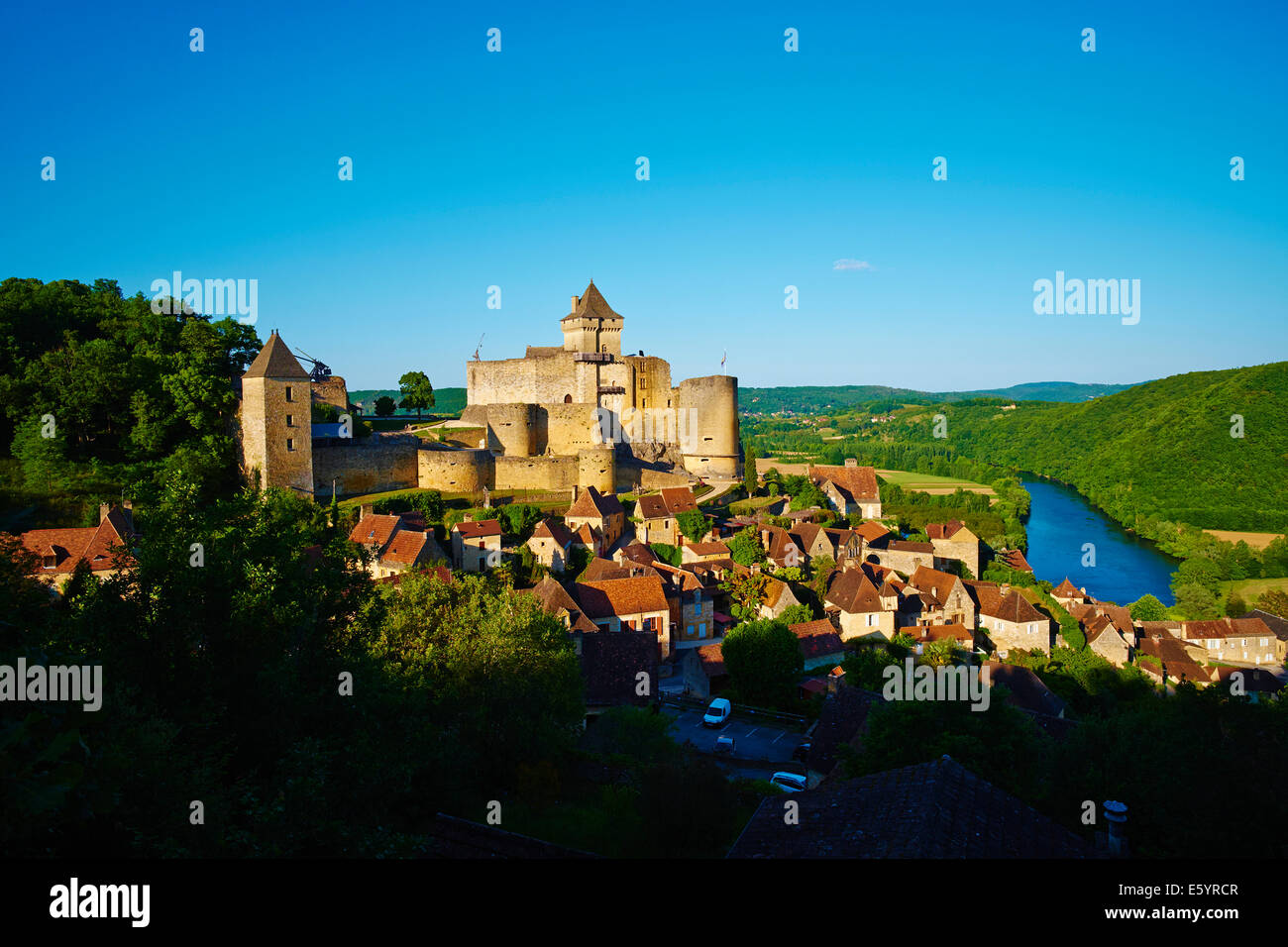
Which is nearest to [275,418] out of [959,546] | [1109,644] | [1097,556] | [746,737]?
[746,737]

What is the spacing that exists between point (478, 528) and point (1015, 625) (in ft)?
80.6

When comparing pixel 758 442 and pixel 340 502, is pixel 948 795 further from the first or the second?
pixel 758 442

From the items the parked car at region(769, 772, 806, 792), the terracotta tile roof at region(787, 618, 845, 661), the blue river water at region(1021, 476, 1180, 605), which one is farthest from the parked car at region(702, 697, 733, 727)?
the blue river water at region(1021, 476, 1180, 605)

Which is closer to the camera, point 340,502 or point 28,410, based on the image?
point 28,410

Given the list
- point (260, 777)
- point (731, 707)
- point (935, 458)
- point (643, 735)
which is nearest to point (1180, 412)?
point (935, 458)

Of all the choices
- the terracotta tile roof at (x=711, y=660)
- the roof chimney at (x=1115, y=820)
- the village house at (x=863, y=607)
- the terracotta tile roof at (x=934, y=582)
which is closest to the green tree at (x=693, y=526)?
the village house at (x=863, y=607)

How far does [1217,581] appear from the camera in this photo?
58.9 meters

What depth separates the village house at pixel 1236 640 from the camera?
43297 mm

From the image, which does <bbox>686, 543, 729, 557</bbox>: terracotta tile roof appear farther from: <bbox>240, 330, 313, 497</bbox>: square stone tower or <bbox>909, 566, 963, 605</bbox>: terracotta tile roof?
<bbox>240, 330, 313, 497</bbox>: square stone tower

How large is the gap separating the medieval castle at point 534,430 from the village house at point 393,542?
13.6ft

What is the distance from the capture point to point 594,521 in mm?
35688

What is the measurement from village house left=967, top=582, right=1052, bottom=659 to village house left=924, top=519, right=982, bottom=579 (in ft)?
37.1
